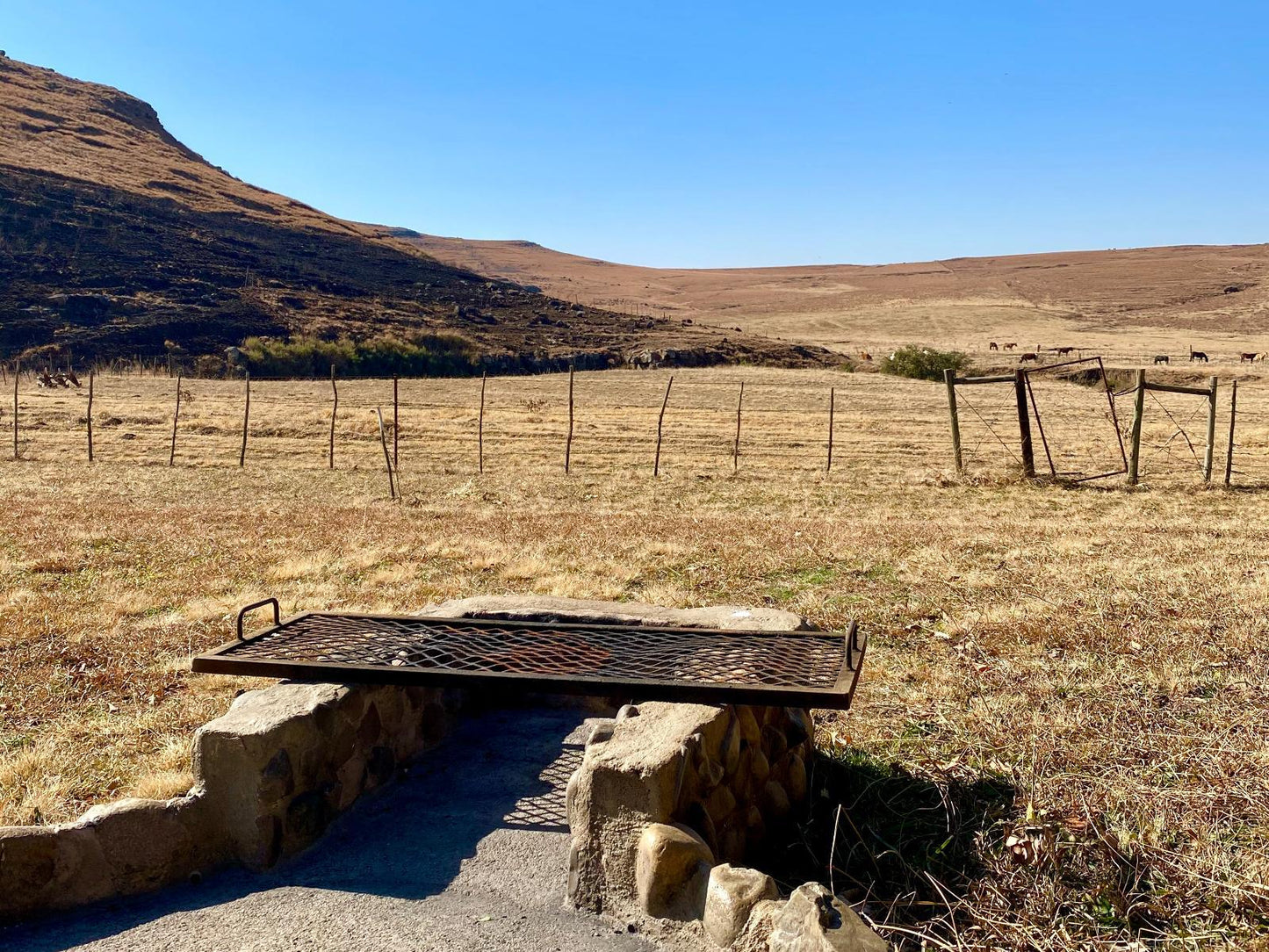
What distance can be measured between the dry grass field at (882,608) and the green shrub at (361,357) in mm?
22239

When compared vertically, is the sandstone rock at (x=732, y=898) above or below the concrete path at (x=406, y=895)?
above

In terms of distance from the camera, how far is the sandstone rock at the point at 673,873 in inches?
136

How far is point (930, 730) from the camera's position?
522 cm

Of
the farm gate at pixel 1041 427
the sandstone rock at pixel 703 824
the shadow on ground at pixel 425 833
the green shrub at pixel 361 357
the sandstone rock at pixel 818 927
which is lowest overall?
the shadow on ground at pixel 425 833

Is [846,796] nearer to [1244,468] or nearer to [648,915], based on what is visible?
[648,915]

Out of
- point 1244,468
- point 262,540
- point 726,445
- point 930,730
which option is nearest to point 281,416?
point 726,445

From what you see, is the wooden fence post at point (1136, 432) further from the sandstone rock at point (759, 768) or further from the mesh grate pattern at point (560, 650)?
the sandstone rock at point (759, 768)

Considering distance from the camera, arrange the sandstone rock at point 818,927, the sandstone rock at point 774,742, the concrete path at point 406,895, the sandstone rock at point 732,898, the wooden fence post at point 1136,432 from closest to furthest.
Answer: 1. the sandstone rock at point 818,927
2. the sandstone rock at point 732,898
3. the concrete path at point 406,895
4. the sandstone rock at point 774,742
5. the wooden fence post at point 1136,432

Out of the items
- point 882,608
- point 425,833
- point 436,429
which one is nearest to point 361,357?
point 436,429

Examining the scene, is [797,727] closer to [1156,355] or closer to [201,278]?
[1156,355]

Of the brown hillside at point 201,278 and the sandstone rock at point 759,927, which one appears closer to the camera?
the sandstone rock at point 759,927

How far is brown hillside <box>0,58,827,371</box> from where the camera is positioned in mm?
49125

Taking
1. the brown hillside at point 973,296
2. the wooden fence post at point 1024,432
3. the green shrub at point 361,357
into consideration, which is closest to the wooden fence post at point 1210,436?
the wooden fence post at point 1024,432

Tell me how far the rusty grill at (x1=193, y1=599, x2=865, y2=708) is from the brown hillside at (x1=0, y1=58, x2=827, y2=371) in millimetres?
44759
